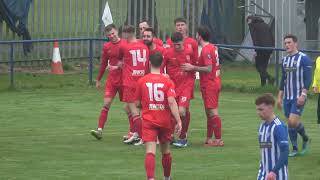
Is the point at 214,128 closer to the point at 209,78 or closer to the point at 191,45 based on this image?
the point at 209,78

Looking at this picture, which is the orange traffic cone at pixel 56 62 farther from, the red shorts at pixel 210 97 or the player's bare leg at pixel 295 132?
the player's bare leg at pixel 295 132

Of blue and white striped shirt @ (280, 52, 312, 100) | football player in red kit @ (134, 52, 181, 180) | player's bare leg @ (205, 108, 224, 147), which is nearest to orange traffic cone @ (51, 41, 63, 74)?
player's bare leg @ (205, 108, 224, 147)

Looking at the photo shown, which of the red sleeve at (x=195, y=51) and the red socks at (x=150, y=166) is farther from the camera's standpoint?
the red sleeve at (x=195, y=51)

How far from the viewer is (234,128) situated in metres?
→ 20.4

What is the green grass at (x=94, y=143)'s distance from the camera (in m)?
15.3

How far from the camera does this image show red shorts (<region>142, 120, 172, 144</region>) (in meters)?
14.3

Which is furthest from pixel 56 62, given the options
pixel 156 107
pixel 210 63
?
pixel 156 107

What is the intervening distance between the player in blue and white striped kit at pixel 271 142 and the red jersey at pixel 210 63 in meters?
6.03

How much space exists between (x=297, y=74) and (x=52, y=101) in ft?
30.9

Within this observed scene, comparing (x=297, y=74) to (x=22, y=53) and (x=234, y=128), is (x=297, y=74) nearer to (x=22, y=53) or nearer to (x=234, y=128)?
(x=234, y=128)

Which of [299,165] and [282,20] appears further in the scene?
[282,20]

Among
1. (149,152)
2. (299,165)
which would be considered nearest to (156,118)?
(149,152)

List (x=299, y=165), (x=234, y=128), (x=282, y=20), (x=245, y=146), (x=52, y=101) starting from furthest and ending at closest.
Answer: (x=282, y=20), (x=52, y=101), (x=234, y=128), (x=245, y=146), (x=299, y=165)

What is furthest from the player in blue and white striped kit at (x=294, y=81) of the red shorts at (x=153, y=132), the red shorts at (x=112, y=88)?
the red shorts at (x=112, y=88)
